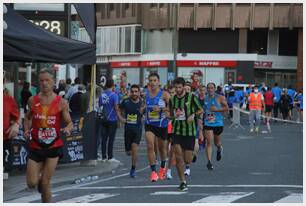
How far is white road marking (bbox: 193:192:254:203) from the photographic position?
1004cm

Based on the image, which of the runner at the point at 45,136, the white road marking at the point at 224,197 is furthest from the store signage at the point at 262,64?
the runner at the point at 45,136

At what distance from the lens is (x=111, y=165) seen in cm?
1562

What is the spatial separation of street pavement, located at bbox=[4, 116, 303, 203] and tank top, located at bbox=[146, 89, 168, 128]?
97cm

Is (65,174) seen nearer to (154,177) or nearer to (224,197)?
(154,177)

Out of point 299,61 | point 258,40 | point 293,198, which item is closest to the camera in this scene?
point 293,198

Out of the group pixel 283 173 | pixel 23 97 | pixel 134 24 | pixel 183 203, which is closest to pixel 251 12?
pixel 134 24

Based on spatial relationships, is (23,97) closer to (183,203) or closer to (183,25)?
(183,203)

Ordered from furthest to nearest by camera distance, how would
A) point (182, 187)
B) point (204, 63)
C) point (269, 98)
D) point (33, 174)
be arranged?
point (204, 63)
point (269, 98)
point (182, 187)
point (33, 174)

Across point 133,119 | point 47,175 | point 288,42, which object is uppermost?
point 288,42

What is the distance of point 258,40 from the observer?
201 ft

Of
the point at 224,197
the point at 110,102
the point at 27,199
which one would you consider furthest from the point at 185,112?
the point at 110,102

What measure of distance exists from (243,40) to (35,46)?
160 feet

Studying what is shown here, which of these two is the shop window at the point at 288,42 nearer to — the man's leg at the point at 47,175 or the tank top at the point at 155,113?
the tank top at the point at 155,113

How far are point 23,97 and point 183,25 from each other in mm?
43877
